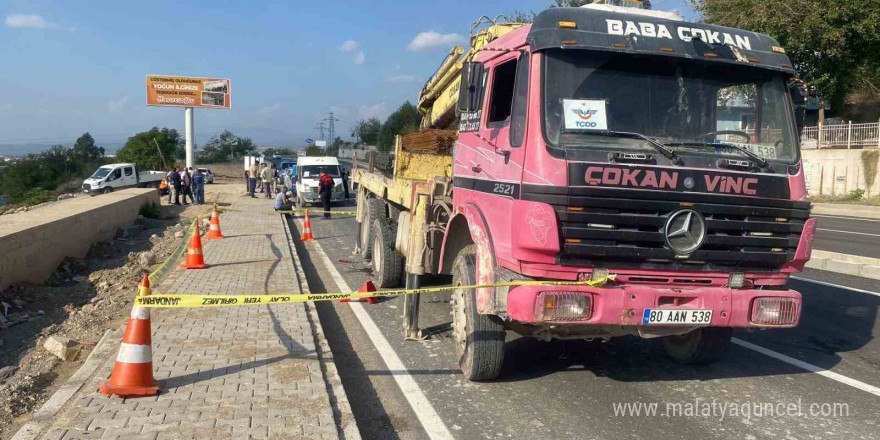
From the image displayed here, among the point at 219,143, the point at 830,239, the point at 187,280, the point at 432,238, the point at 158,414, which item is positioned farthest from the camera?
the point at 219,143

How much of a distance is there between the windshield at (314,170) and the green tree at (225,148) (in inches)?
2505

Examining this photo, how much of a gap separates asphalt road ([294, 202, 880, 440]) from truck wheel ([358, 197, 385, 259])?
8.44 ft

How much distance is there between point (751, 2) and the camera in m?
28.5

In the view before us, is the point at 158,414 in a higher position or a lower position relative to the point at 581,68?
lower

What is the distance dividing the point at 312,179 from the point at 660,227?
22966mm

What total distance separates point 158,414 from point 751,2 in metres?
30.4

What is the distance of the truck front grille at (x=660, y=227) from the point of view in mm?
4395

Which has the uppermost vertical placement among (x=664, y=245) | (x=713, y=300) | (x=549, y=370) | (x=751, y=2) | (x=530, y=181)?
(x=751, y=2)

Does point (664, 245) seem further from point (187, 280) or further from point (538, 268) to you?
point (187, 280)

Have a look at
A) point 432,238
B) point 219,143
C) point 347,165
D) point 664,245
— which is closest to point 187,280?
point 432,238

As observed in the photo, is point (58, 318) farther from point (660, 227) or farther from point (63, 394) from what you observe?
point (660, 227)

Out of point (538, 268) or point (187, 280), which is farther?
point (187, 280)

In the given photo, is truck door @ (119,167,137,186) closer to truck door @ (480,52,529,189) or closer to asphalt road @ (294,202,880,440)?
asphalt road @ (294,202,880,440)

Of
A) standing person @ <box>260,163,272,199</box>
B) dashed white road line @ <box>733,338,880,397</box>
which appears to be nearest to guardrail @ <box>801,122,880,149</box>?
dashed white road line @ <box>733,338,880,397</box>
